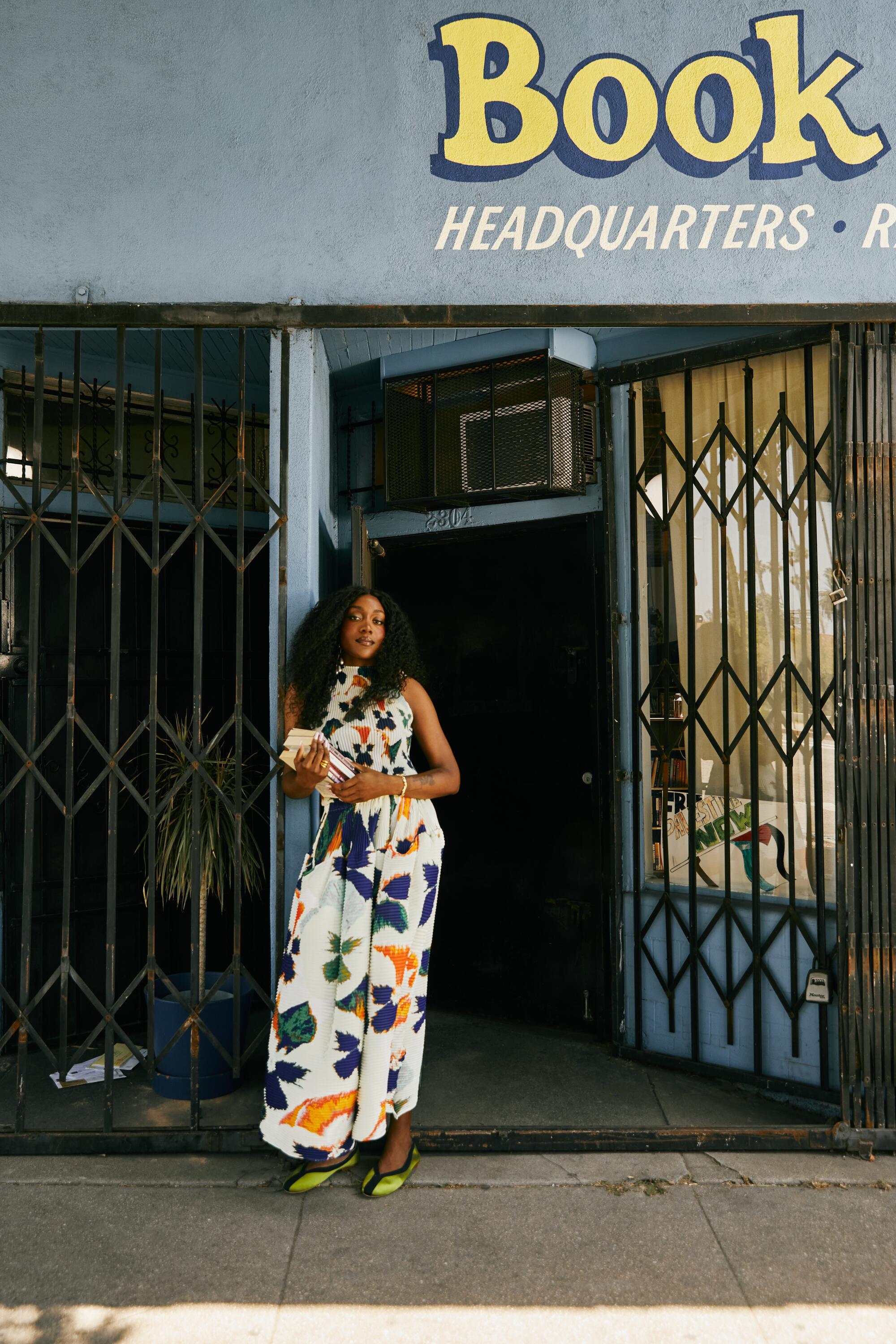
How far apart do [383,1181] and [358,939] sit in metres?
0.73

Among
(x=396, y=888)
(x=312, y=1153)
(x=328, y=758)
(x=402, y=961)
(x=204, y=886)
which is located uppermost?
(x=328, y=758)

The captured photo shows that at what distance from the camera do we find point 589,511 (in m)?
4.29

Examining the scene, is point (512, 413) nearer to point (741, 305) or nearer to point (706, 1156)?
point (741, 305)

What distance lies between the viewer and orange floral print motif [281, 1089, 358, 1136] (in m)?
2.85

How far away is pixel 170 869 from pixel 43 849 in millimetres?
907

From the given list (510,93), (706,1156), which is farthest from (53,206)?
(706,1156)

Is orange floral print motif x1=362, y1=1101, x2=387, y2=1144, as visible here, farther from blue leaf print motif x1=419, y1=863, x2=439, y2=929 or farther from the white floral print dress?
blue leaf print motif x1=419, y1=863, x2=439, y2=929

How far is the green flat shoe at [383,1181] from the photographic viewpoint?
2812mm

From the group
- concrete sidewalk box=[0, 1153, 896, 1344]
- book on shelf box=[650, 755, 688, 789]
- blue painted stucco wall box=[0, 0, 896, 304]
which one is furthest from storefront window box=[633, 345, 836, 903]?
concrete sidewalk box=[0, 1153, 896, 1344]

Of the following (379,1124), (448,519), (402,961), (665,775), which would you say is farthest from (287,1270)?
(448,519)

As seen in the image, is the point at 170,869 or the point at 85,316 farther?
the point at 170,869

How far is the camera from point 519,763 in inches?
177

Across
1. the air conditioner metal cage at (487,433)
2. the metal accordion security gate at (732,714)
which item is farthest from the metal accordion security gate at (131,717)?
the metal accordion security gate at (732,714)

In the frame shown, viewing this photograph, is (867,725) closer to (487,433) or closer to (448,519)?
(487,433)
